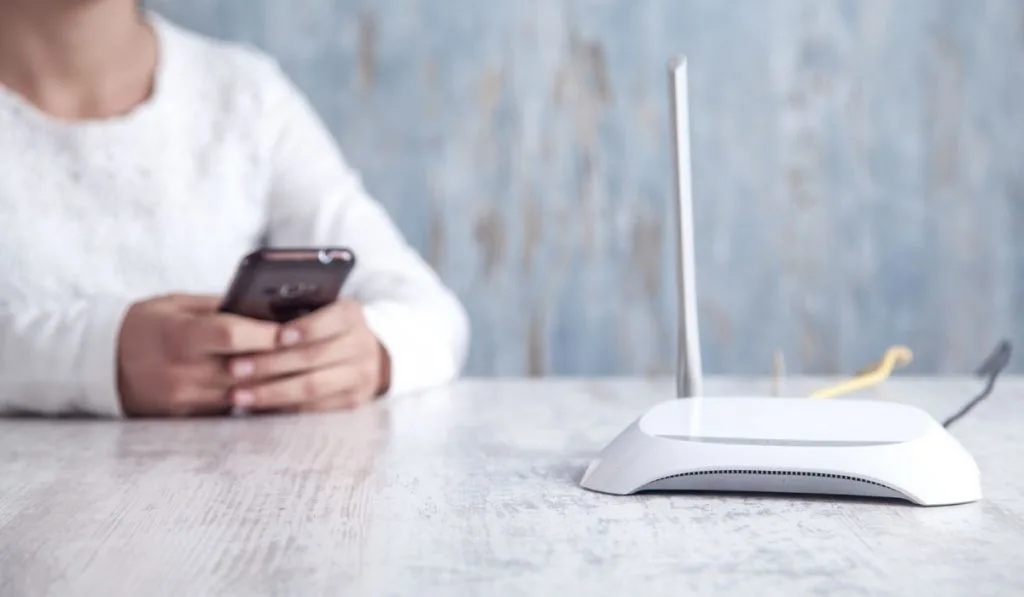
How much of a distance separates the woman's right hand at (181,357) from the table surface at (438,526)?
132 mm

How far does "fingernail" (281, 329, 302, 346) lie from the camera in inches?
42.4

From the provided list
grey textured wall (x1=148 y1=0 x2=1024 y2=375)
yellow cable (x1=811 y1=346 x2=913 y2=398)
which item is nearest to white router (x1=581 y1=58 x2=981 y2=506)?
yellow cable (x1=811 y1=346 x2=913 y2=398)

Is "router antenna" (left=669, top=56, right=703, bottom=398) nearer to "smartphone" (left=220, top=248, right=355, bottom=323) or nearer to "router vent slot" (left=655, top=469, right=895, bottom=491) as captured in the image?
"router vent slot" (left=655, top=469, right=895, bottom=491)

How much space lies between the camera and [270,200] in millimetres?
1568

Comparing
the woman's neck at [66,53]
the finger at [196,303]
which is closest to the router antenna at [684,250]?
the finger at [196,303]

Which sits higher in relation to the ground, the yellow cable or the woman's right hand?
the woman's right hand

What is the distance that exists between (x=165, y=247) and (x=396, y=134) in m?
0.55

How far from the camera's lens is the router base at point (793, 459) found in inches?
24.8

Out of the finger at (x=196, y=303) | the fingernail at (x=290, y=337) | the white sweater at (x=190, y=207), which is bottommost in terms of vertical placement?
the fingernail at (x=290, y=337)

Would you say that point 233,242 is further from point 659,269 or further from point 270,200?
point 659,269

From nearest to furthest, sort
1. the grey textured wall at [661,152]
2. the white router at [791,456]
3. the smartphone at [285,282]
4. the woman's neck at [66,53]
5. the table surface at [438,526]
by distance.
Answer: the table surface at [438,526] < the white router at [791,456] < the smartphone at [285,282] < the woman's neck at [66,53] < the grey textured wall at [661,152]

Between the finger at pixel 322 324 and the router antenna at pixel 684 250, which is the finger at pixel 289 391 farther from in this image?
the router antenna at pixel 684 250

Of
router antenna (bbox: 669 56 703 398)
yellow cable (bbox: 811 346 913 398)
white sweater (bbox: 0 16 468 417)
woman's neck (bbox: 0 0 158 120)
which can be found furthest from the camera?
woman's neck (bbox: 0 0 158 120)

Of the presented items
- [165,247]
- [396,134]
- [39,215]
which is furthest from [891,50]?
[39,215]
